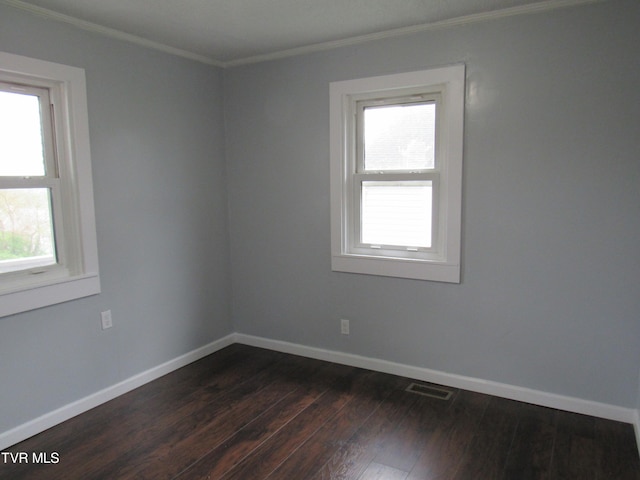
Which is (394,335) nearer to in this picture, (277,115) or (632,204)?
(632,204)

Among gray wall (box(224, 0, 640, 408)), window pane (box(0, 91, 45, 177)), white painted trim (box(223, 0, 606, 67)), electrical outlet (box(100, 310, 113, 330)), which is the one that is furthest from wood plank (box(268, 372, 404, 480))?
white painted trim (box(223, 0, 606, 67))

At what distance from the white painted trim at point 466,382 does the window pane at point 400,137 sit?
146 cm

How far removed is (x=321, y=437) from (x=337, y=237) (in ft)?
4.78

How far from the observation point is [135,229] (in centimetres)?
315

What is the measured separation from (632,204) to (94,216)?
321 centimetres

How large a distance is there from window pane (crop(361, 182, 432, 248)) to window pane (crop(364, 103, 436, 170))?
0.51 ft

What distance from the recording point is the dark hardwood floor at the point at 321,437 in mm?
2244

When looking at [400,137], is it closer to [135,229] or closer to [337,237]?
[337,237]

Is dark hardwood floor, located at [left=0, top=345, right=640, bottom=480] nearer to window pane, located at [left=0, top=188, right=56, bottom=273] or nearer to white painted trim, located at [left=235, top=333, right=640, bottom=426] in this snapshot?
white painted trim, located at [left=235, top=333, right=640, bottom=426]

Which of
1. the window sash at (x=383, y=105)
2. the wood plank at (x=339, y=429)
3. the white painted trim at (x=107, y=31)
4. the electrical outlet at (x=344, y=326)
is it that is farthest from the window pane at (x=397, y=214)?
the white painted trim at (x=107, y=31)

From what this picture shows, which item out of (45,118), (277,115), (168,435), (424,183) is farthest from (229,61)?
(168,435)

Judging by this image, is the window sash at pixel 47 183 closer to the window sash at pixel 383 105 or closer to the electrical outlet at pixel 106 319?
the electrical outlet at pixel 106 319

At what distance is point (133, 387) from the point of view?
3.15 metres

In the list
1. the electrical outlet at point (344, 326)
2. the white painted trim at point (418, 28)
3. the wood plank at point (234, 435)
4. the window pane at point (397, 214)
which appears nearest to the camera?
the wood plank at point (234, 435)
